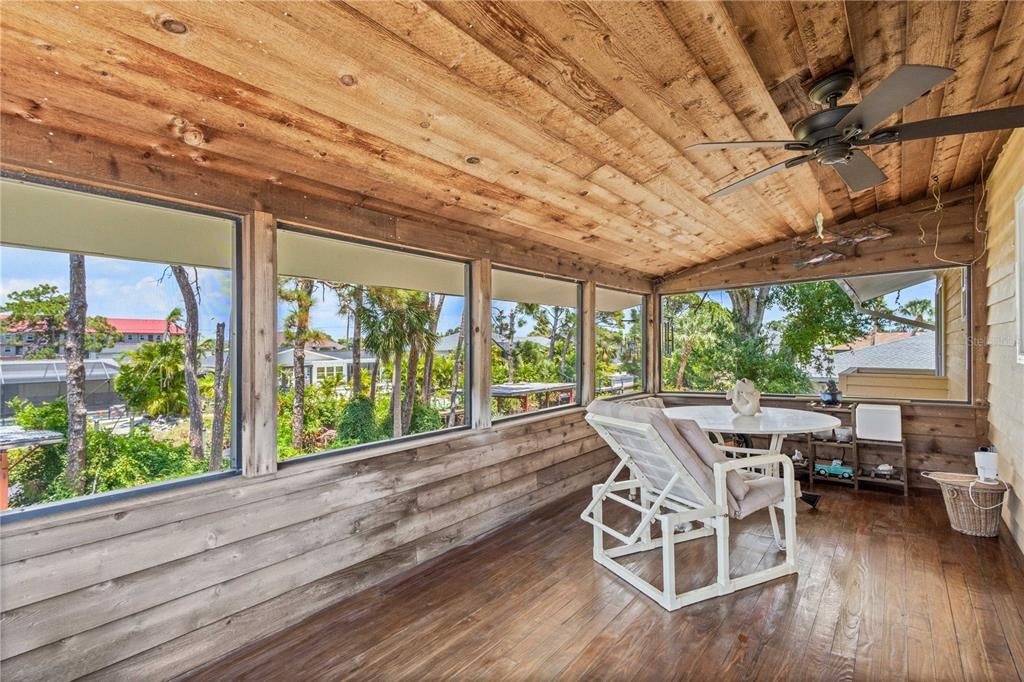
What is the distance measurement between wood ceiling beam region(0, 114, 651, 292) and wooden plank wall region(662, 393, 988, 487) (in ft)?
13.3

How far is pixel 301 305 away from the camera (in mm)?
2645

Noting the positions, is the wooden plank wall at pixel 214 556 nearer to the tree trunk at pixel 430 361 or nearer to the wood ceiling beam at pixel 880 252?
the tree trunk at pixel 430 361

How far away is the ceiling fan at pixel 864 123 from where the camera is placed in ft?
5.70

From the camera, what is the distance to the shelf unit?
14.6 feet

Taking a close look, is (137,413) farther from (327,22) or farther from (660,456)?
(660,456)

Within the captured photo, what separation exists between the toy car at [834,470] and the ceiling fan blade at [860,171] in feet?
9.80

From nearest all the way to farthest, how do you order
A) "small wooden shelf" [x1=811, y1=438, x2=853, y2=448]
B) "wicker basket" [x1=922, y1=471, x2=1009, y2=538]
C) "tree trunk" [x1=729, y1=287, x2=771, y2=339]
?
1. "wicker basket" [x1=922, y1=471, x2=1009, y2=538]
2. "small wooden shelf" [x1=811, y1=438, x2=853, y2=448]
3. "tree trunk" [x1=729, y1=287, x2=771, y2=339]

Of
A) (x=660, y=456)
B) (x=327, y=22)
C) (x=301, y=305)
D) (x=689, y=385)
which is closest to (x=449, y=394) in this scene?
(x=301, y=305)

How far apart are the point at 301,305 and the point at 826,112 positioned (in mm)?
2667

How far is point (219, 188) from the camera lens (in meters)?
2.21

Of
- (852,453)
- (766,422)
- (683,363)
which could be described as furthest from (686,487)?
(683,363)

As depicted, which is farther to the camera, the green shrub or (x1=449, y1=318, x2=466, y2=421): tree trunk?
(x1=449, y1=318, x2=466, y2=421): tree trunk

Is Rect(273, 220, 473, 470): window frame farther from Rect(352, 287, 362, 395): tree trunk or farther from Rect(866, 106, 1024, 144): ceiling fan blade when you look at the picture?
Rect(866, 106, 1024, 144): ceiling fan blade

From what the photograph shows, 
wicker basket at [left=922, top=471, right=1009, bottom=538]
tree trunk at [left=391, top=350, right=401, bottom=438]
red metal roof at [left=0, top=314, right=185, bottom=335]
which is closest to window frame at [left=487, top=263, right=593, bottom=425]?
tree trunk at [left=391, top=350, right=401, bottom=438]
